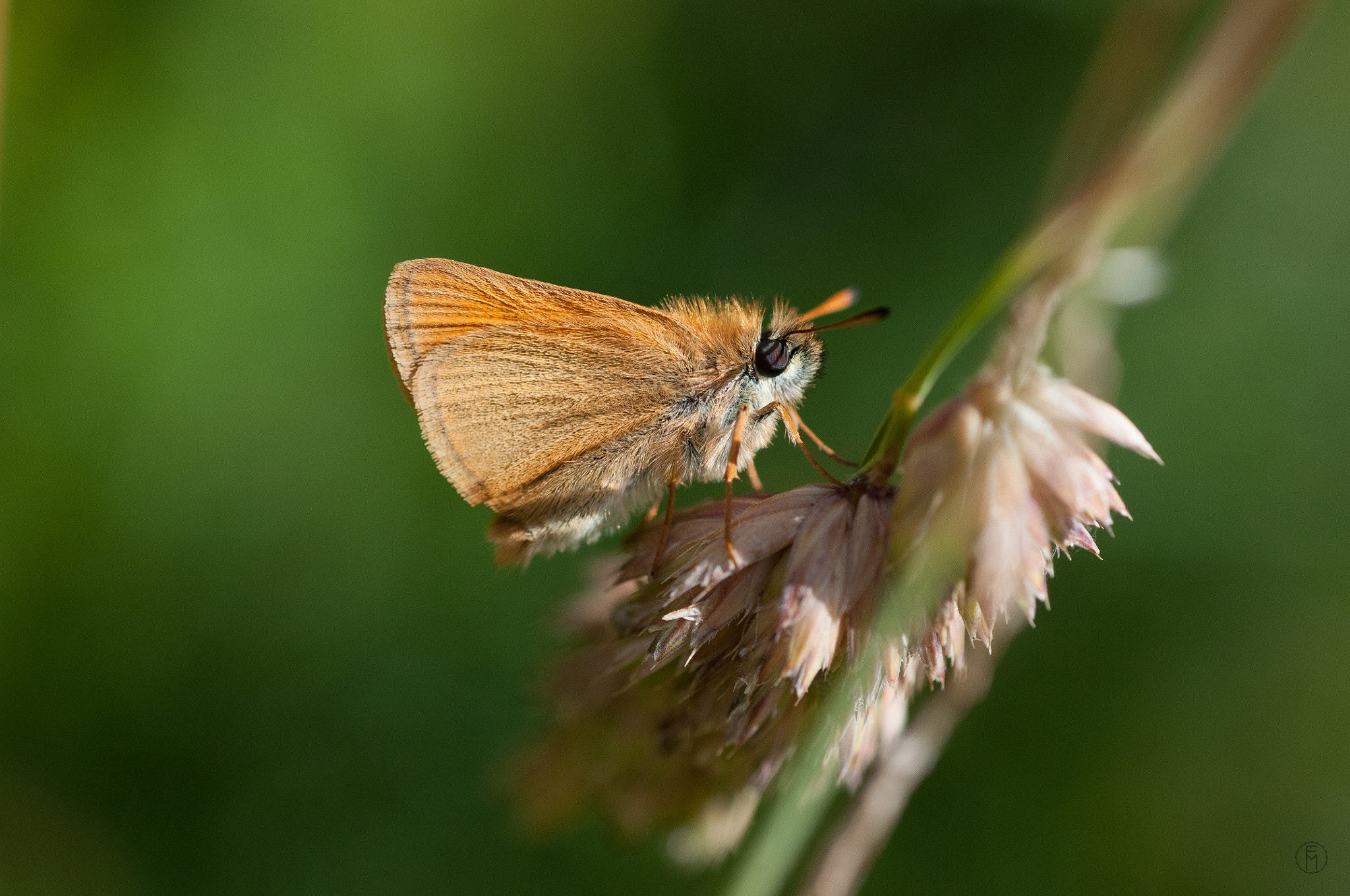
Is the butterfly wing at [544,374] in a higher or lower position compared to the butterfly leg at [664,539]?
higher

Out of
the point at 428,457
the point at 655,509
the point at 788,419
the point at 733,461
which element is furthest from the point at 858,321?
the point at 428,457

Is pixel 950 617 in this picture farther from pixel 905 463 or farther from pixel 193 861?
pixel 193 861

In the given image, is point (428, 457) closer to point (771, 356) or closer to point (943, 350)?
point (771, 356)

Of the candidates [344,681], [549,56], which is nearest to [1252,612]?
[344,681]

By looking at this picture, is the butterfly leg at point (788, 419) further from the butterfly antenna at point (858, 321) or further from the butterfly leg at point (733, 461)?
the butterfly antenna at point (858, 321)

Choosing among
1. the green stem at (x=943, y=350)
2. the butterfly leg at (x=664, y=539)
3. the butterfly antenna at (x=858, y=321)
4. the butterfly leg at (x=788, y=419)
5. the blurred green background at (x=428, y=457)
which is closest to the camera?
the green stem at (x=943, y=350)

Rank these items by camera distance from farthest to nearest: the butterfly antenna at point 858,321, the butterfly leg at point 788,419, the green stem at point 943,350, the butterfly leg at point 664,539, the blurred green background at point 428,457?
the blurred green background at point 428,457
the butterfly leg at point 788,419
the butterfly antenna at point 858,321
the butterfly leg at point 664,539
the green stem at point 943,350

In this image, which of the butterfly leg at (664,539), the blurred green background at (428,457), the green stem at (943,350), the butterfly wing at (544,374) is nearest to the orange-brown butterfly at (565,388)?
the butterfly wing at (544,374)

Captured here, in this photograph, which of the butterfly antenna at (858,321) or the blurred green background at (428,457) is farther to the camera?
the blurred green background at (428,457)
